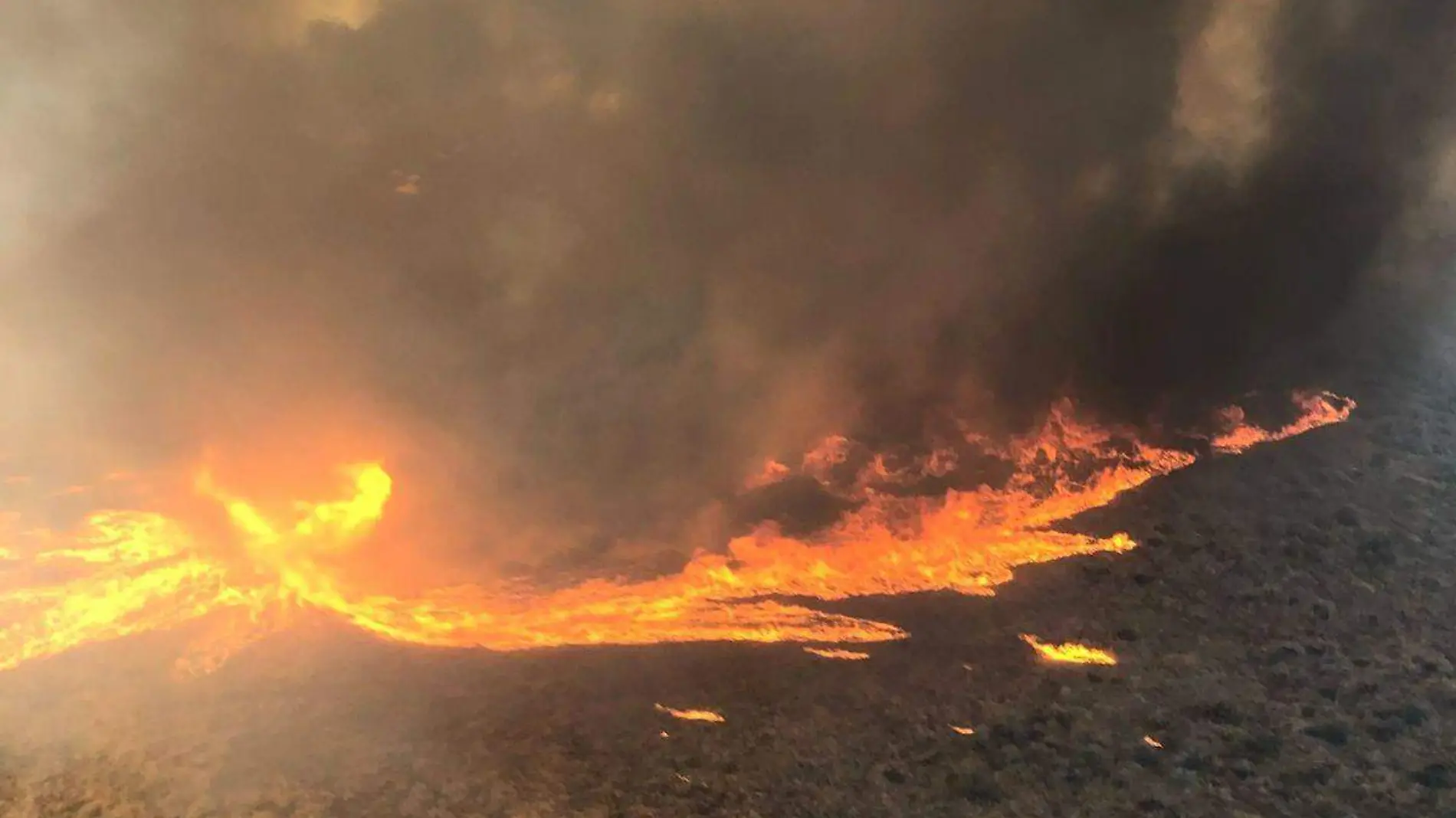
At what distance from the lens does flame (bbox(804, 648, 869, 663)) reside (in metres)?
1.67

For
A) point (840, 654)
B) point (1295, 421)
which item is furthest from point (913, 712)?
point (1295, 421)

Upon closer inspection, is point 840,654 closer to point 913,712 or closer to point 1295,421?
point 913,712

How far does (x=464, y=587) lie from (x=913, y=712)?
809 millimetres

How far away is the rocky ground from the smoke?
0.91ft

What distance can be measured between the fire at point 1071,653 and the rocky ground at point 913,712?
21mm

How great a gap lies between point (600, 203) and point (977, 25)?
738mm

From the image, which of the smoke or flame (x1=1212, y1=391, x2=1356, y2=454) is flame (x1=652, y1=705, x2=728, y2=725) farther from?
flame (x1=1212, y1=391, x2=1356, y2=454)

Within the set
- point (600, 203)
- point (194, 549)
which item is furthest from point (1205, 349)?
point (194, 549)

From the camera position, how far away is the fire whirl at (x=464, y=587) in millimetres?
1697

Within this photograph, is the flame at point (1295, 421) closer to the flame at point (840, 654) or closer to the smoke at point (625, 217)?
the smoke at point (625, 217)

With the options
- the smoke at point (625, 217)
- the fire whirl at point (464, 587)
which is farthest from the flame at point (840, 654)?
the smoke at point (625, 217)

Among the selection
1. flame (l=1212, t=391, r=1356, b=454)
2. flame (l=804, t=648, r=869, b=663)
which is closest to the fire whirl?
flame (l=804, t=648, r=869, b=663)

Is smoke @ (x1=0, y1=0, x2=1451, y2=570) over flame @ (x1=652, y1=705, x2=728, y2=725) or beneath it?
over

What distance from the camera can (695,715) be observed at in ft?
5.33
